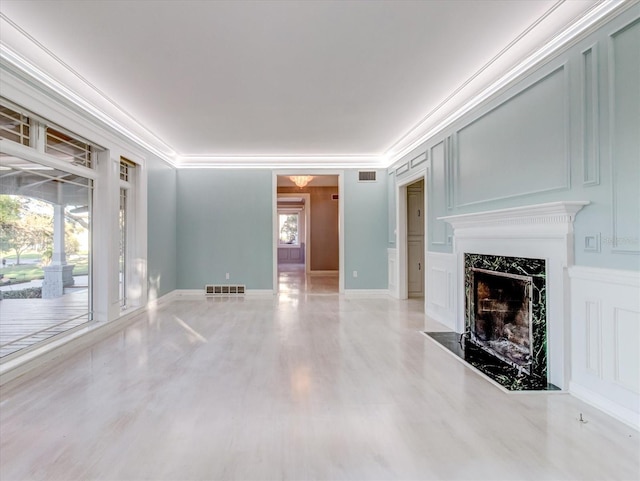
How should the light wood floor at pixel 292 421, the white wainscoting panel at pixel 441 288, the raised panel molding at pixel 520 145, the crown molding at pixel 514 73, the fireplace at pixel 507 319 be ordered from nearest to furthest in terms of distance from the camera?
the light wood floor at pixel 292 421, the crown molding at pixel 514 73, the raised panel molding at pixel 520 145, the fireplace at pixel 507 319, the white wainscoting panel at pixel 441 288

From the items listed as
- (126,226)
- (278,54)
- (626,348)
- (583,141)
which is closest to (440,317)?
(626,348)

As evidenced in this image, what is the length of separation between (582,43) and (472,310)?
2595 millimetres

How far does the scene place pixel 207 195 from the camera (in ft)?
22.3

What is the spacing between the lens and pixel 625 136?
2.05 m

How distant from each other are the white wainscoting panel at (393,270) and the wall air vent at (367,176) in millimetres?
1512

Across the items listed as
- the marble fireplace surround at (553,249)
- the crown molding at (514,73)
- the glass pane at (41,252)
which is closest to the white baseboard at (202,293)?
the glass pane at (41,252)

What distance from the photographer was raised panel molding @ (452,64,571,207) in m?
2.56

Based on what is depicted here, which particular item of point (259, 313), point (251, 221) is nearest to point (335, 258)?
point (251, 221)

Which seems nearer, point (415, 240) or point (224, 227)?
point (415, 240)

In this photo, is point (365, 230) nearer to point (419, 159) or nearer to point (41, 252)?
point (419, 159)

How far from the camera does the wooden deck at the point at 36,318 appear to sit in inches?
115

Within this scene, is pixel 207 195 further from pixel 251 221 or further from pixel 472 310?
pixel 472 310

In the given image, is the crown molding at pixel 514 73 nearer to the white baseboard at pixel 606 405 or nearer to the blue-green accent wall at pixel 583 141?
the blue-green accent wall at pixel 583 141

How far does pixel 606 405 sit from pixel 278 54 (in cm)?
363
